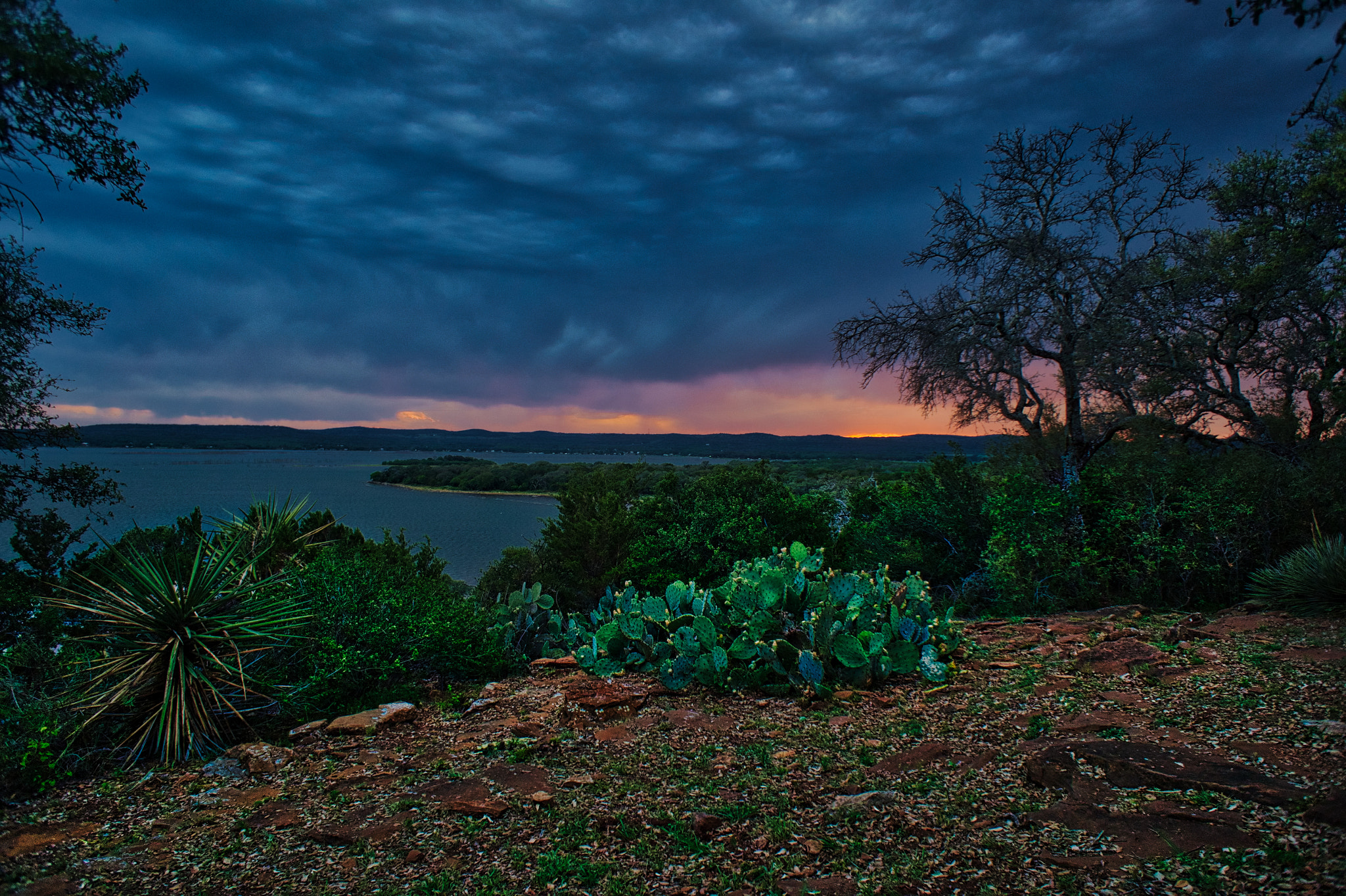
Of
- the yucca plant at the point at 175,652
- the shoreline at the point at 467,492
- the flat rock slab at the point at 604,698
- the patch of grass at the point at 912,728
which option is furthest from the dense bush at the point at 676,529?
the shoreline at the point at 467,492

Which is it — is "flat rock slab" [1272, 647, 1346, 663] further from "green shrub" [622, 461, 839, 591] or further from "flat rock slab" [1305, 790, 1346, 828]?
"green shrub" [622, 461, 839, 591]

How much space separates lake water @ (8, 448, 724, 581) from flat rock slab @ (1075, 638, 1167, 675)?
9.42 metres

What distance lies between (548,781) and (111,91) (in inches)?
260

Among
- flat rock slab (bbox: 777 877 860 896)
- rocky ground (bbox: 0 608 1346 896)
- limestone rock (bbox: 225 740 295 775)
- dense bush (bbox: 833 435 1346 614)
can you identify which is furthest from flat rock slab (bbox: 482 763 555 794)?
dense bush (bbox: 833 435 1346 614)

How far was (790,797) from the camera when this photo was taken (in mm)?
3867

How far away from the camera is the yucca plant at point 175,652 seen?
5.01 meters

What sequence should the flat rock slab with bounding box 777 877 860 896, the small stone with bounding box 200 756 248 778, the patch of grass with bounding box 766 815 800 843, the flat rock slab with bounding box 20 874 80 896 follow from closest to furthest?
the flat rock slab with bounding box 777 877 860 896 < the flat rock slab with bounding box 20 874 80 896 < the patch of grass with bounding box 766 815 800 843 < the small stone with bounding box 200 756 248 778

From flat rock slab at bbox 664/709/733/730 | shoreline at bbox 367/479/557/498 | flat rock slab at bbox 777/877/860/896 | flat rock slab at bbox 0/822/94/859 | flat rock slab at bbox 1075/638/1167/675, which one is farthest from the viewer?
shoreline at bbox 367/479/557/498

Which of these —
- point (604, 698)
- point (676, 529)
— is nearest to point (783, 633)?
point (604, 698)

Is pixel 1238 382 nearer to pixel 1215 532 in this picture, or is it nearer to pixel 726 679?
pixel 1215 532

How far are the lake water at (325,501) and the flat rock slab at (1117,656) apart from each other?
30.9 feet

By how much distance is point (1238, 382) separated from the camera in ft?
42.3

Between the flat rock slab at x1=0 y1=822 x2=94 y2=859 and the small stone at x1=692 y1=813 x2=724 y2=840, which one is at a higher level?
the small stone at x1=692 y1=813 x2=724 y2=840

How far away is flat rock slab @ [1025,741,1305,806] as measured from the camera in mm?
3123
